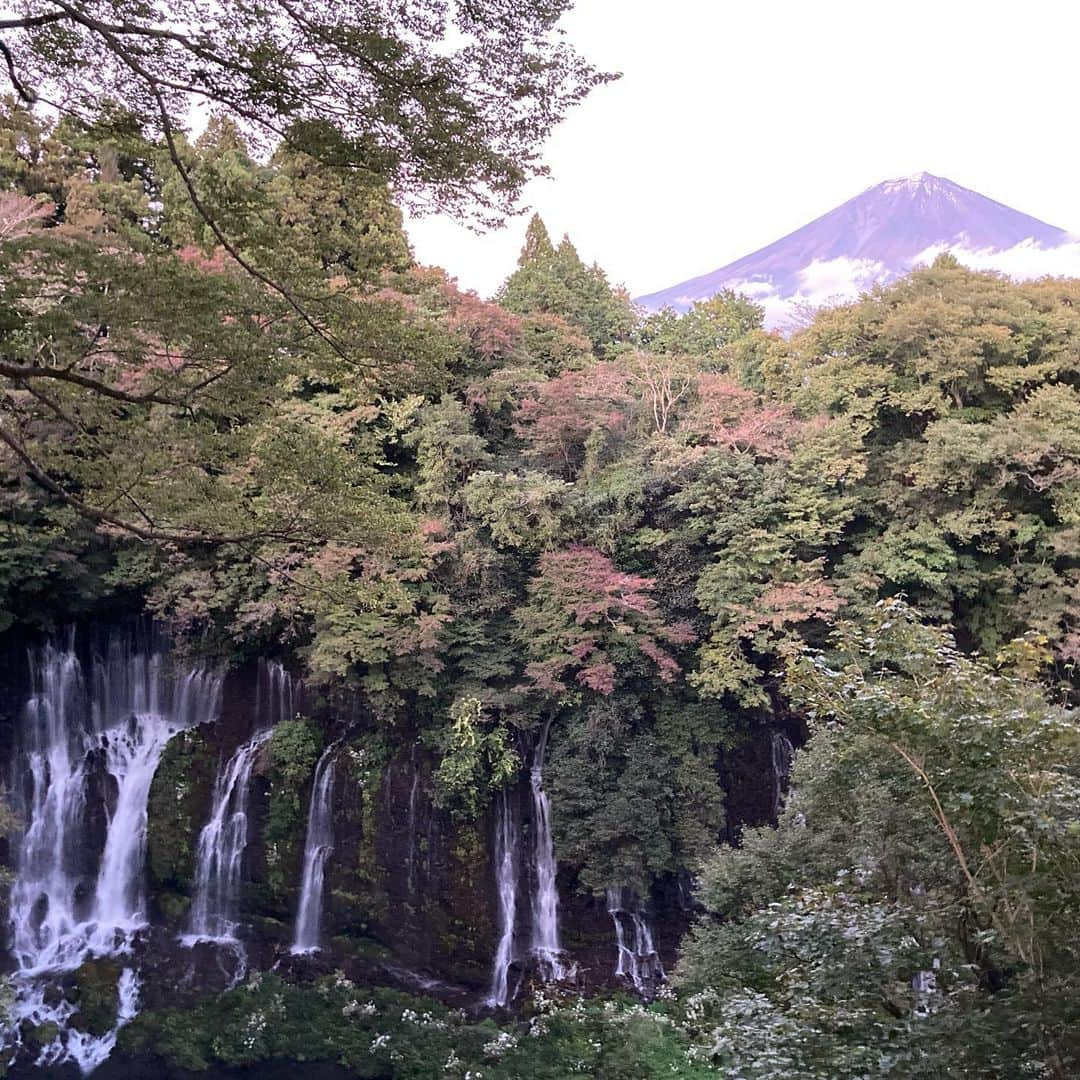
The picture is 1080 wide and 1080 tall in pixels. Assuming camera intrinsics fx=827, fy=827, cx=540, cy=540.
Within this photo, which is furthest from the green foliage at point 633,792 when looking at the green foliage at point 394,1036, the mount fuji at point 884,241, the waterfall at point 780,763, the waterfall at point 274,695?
the mount fuji at point 884,241

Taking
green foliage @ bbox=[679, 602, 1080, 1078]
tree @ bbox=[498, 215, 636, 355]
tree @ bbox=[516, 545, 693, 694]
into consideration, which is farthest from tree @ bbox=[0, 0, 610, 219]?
tree @ bbox=[498, 215, 636, 355]

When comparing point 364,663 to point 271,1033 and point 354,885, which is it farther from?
point 271,1033

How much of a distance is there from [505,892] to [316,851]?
2624 millimetres

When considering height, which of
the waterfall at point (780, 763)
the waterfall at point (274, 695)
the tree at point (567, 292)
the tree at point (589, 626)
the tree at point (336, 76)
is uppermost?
the tree at point (567, 292)

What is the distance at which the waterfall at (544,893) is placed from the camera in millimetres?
10492

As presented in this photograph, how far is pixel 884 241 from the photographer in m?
28.8

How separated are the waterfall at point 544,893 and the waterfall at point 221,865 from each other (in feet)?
13.1

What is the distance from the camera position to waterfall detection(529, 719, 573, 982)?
10.5 m

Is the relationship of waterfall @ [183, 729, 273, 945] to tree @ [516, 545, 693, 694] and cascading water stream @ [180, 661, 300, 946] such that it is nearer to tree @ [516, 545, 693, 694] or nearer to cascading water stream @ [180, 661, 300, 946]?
cascading water stream @ [180, 661, 300, 946]

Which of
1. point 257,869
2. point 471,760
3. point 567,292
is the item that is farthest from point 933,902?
point 567,292

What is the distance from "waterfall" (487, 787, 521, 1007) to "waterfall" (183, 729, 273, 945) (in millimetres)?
3520

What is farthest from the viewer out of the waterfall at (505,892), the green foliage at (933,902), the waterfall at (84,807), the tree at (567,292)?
the tree at (567,292)

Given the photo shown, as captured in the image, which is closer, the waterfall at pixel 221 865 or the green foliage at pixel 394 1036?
the green foliage at pixel 394 1036

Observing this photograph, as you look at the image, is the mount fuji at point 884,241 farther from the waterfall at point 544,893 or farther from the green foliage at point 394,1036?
the green foliage at point 394,1036
